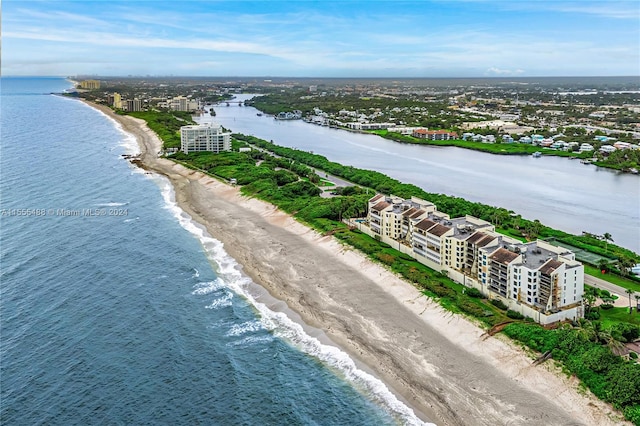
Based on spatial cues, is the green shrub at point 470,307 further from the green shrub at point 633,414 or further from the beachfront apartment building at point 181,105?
the beachfront apartment building at point 181,105

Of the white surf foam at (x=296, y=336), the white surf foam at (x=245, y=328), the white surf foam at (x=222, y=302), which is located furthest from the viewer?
the white surf foam at (x=222, y=302)

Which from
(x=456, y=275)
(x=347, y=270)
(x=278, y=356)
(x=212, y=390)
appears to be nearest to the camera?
(x=212, y=390)

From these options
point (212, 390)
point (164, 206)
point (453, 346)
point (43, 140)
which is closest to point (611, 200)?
point (453, 346)

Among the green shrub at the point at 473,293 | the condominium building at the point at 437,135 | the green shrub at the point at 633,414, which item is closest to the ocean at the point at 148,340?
the green shrub at the point at 633,414

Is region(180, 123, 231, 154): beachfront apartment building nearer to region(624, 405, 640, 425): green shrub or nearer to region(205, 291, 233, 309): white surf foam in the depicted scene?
region(205, 291, 233, 309): white surf foam

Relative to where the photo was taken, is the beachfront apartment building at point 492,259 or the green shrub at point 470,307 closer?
the beachfront apartment building at point 492,259

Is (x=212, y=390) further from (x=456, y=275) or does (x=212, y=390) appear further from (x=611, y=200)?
(x=611, y=200)

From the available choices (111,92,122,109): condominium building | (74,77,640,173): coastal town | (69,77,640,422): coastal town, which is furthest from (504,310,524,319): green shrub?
(111,92,122,109): condominium building
